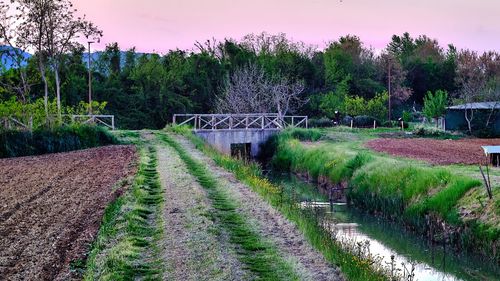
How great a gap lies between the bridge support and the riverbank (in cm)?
1416

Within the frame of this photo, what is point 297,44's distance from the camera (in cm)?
7631

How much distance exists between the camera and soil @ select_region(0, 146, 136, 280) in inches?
418

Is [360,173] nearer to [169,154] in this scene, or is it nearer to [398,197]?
[398,197]

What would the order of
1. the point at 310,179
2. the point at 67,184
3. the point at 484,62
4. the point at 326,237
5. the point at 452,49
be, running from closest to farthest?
the point at 326,237 → the point at 67,184 → the point at 310,179 → the point at 484,62 → the point at 452,49

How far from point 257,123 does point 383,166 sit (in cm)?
2671

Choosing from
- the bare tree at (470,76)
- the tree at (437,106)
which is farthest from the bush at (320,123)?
the bare tree at (470,76)

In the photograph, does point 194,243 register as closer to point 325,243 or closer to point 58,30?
point 325,243

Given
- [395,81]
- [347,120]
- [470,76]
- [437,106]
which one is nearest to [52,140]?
[347,120]

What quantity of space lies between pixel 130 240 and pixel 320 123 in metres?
48.0

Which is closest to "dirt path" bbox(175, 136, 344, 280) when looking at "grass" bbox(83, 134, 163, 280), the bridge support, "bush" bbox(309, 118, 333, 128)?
"grass" bbox(83, 134, 163, 280)

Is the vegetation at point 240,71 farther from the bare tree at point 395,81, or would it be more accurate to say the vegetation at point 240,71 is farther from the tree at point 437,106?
the tree at point 437,106

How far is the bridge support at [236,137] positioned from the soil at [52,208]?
632 inches

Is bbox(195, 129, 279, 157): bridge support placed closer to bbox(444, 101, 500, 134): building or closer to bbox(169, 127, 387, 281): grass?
bbox(444, 101, 500, 134): building

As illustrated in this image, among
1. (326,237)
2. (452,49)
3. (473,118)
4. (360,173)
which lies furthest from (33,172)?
(452,49)
